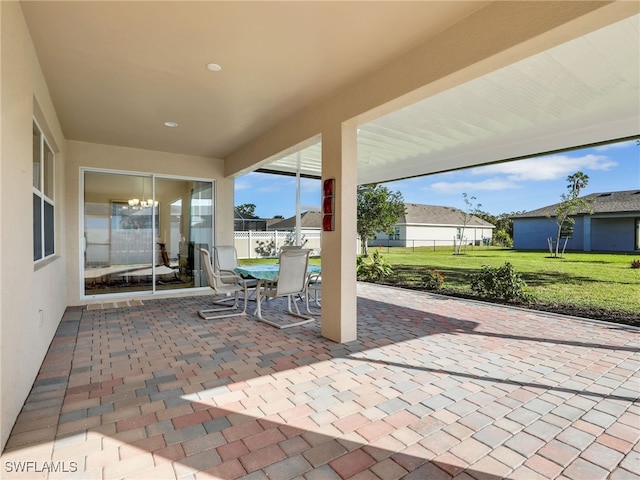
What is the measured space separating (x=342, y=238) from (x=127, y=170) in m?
4.85

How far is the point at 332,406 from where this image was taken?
2.26 metres

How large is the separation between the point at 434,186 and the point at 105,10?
53.7 feet

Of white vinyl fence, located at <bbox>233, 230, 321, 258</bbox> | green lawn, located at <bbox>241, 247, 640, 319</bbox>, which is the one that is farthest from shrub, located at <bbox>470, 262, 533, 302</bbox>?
white vinyl fence, located at <bbox>233, 230, 321, 258</bbox>

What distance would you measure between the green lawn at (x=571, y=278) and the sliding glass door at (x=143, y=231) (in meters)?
5.07

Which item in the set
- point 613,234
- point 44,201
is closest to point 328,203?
point 44,201

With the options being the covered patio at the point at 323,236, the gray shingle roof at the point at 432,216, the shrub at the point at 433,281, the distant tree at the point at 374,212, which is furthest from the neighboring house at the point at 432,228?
the covered patio at the point at 323,236

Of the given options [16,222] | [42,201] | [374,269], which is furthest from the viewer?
[374,269]

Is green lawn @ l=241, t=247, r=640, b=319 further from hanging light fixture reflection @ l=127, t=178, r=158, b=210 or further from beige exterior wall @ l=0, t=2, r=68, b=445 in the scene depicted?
beige exterior wall @ l=0, t=2, r=68, b=445

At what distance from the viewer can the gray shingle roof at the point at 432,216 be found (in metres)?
19.3

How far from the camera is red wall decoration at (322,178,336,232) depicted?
3.66 m

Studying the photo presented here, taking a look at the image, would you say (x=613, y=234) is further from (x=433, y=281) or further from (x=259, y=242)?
(x=259, y=242)

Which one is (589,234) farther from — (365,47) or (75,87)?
(75,87)

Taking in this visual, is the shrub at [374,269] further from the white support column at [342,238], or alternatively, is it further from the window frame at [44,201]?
the window frame at [44,201]

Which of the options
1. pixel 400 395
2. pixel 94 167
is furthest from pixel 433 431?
pixel 94 167
